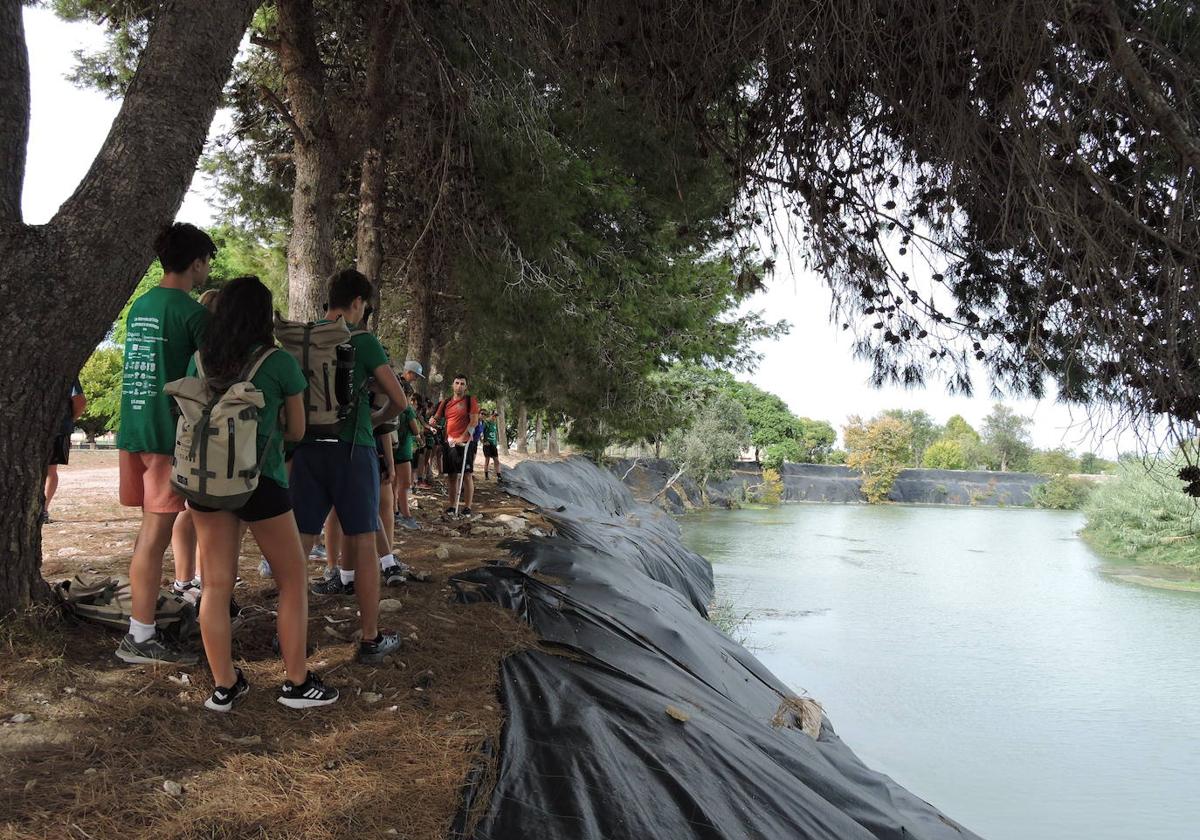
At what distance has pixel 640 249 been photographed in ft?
38.1

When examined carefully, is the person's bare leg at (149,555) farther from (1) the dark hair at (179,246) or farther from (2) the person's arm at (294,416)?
(1) the dark hair at (179,246)

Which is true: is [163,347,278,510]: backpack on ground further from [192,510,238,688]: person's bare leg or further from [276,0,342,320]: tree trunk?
[276,0,342,320]: tree trunk

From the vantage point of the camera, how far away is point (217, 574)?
8.95ft

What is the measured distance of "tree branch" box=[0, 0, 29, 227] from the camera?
11.0 ft

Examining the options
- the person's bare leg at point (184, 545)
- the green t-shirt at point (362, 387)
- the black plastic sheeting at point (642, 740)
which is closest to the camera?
the black plastic sheeting at point (642, 740)

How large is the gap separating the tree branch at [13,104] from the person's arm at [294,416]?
160 centimetres

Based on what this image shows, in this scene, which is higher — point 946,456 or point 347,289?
point 347,289

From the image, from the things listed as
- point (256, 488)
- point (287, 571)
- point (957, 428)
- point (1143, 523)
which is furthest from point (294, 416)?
point (957, 428)

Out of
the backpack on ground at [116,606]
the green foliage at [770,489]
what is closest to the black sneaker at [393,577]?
the backpack on ground at [116,606]

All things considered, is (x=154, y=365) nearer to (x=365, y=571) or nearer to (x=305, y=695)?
(x=365, y=571)

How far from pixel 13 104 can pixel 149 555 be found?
2.05m

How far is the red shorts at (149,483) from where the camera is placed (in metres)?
3.19

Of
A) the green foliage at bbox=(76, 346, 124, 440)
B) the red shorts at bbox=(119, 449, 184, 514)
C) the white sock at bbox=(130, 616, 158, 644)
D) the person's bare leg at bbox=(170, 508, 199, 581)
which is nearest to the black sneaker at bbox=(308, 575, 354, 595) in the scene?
the person's bare leg at bbox=(170, 508, 199, 581)

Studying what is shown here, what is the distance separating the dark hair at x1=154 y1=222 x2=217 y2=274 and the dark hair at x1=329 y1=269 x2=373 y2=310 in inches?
22.0
